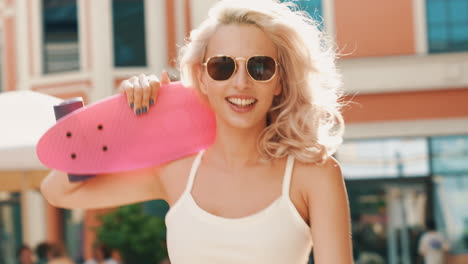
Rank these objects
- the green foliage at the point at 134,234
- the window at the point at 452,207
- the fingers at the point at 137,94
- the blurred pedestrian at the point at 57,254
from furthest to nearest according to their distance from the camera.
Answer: the window at the point at 452,207, the green foliage at the point at 134,234, the blurred pedestrian at the point at 57,254, the fingers at the point at 137,94

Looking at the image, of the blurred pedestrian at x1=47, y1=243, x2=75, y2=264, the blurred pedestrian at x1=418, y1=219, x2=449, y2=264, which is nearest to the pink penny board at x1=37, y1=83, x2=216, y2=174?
the blurred pedestrian at x1=47, y1=243, x2=75, y2=264

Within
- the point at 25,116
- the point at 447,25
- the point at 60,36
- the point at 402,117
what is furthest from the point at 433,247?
the point at 25,116

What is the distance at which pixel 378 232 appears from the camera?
14320 millimetres

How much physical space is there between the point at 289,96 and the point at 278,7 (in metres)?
0.23

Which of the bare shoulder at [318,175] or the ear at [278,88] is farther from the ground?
the ear at [278,88]

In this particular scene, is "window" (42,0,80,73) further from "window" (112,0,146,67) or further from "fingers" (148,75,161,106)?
"fingers" (148,75,161,106)

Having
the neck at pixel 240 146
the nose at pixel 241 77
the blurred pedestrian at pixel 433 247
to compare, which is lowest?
the blurred pedestrian at pixel 433 247

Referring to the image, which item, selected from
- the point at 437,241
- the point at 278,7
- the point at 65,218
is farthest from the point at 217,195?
the point at 65,218

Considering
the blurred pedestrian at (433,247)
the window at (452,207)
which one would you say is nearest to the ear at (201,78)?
the blurred pedestrian at (433,247)

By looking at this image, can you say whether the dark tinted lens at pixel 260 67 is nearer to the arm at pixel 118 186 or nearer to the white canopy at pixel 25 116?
the arm at pixel 118 186

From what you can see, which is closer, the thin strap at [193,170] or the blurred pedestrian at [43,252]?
the thin strap at [193,170]

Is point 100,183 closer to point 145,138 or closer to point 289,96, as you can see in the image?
point 145,138

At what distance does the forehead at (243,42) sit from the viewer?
8.29 ft

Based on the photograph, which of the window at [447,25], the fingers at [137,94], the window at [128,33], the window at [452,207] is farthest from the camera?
the window at [128,33]
